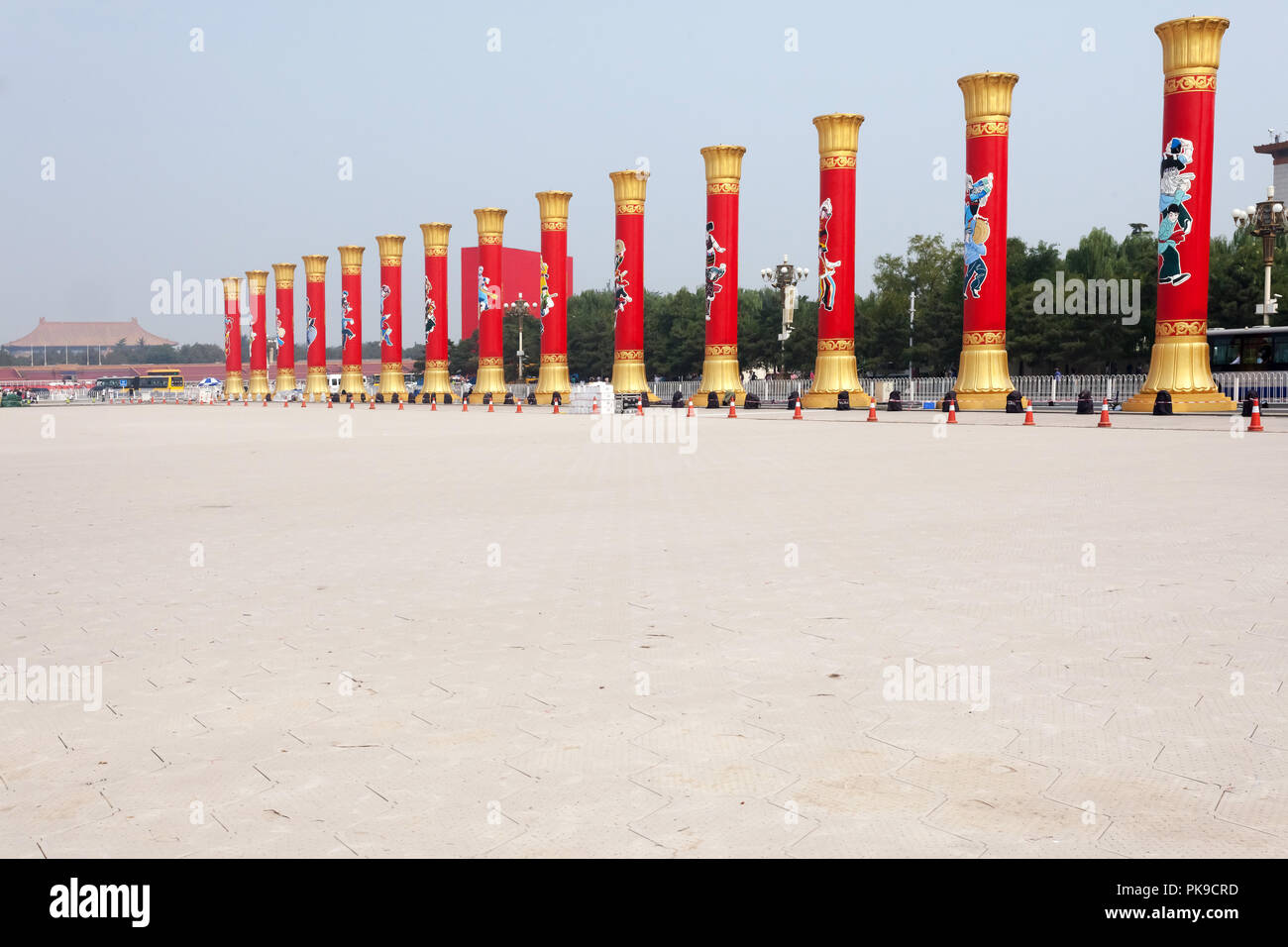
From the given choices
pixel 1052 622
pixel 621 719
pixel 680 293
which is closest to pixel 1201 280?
pixel 1052 622

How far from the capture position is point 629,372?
5062 cm

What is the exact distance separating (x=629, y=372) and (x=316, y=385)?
3267 centimetres

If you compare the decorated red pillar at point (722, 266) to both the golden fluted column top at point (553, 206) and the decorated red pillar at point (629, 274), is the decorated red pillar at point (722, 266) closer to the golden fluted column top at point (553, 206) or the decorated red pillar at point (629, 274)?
the decorated red pillar at point (629, 274)

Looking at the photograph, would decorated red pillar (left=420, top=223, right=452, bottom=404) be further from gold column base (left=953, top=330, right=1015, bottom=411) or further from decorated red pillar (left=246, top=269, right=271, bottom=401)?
gold column base (left=953, top=330, right=1015, bottom=411)

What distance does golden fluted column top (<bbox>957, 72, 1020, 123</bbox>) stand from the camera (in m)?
36.9

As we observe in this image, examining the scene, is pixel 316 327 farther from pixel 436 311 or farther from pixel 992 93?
pixel 992 93

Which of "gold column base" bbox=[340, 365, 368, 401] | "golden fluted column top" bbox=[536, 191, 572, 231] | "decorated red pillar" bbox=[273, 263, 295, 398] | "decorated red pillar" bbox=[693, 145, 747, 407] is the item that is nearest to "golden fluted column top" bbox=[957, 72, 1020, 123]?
"decorated red pillar" bbox=[693, 145, 747, 407]

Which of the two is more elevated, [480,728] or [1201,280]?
[1201,280]

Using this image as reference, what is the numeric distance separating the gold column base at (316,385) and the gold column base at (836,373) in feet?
139

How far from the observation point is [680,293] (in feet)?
281

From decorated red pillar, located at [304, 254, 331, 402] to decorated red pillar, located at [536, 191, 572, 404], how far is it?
24.6m

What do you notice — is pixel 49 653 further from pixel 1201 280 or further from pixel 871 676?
pixel 1201 280

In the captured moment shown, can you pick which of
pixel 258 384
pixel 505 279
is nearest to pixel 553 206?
pixel 258 384

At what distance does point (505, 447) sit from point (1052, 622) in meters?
16.3
